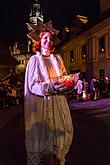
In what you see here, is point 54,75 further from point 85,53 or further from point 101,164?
point 85,53

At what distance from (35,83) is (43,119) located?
42 cm

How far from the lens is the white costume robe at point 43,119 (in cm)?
415

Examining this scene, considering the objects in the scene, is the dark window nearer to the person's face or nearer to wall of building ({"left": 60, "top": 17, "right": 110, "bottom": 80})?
wall of building ({"left": 60, "top": 17, "right": 110, "bottom": 80})

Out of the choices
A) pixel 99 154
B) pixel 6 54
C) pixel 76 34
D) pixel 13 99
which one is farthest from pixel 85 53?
pixel 99 154

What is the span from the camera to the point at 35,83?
4156 mm

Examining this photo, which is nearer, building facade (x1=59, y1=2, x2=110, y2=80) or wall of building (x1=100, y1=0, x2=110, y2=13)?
building facade (x1=59, y1=2, x2=110, y2=80)

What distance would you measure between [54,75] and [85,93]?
2219 centimetres

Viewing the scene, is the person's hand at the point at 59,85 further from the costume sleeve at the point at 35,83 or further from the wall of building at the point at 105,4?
the wall of building at the point at 105,4

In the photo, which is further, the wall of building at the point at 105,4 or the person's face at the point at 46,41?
the wall of building at the point at 105,4

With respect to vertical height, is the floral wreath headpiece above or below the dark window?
below

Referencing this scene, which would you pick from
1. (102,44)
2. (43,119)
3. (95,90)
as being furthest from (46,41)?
(102,44)

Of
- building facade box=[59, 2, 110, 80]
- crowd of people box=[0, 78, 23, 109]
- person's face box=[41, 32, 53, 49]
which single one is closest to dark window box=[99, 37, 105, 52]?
building facade box=[59, 2, 110, 80]

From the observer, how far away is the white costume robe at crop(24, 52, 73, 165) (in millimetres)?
4152

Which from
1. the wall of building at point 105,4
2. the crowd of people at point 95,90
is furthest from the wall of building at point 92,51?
the crowd of people at point 95,90
